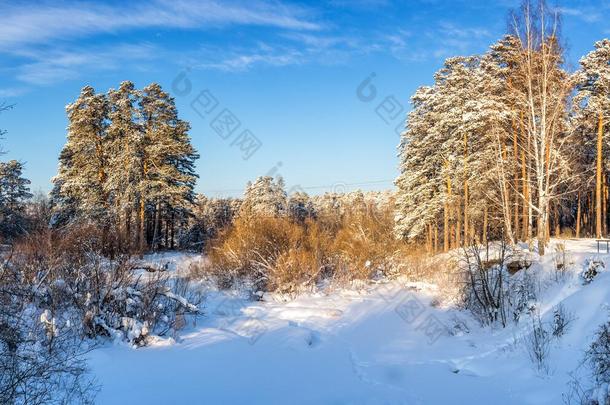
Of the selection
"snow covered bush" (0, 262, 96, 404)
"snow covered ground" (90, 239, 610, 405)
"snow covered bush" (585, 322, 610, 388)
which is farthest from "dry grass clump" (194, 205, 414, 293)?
"snow covered bush" (585, 322, 610, 388)

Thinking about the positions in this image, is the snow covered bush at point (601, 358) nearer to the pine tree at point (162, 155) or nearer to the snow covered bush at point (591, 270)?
the snow covered bush at point (591, 270)

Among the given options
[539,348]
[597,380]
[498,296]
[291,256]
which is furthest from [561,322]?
[291,256]

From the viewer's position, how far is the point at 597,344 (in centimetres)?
692

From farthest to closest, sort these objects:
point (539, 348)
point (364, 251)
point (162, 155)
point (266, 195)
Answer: point (266, 195), point (162, 155), point (364, 251), point (539, 348)

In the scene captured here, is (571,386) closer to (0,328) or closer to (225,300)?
(0,328)

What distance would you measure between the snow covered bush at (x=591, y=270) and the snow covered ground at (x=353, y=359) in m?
0.22

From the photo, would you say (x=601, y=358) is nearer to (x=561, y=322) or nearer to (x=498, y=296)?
(x=561, y=322)

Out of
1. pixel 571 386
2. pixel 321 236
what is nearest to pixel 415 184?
pixel 321 236

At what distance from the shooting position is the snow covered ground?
678 centimetres

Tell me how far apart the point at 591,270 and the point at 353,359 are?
22.0 feet

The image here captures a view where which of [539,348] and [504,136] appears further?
[504,136]

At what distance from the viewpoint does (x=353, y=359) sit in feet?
30.6

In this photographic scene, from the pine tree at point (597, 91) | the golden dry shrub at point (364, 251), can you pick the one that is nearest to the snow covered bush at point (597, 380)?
the golden dry shrub at point (364, 251)

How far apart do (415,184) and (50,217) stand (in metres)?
22.7
